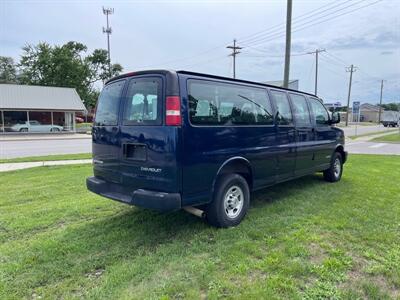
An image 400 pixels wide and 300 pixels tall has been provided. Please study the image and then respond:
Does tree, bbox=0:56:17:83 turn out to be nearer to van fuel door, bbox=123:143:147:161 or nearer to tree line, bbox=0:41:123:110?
tree line, bbox=0:41:123:110

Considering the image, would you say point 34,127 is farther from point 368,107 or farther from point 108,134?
point 368,107

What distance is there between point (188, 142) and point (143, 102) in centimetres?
84

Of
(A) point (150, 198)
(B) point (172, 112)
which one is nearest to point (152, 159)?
(A) point (150, 198)

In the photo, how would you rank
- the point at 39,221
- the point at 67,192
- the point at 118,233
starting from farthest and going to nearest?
the point at 67,192, the point at 39,221, the point at 118,233

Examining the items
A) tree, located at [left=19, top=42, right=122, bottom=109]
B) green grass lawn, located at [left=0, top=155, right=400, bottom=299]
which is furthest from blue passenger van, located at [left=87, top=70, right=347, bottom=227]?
tree, located at [left=19, top=42, right=122, bottom=109]

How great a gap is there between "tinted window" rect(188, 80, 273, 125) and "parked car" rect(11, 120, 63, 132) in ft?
114

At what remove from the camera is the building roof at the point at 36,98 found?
109 feet

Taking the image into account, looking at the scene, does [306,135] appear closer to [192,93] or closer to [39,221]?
[192,93]

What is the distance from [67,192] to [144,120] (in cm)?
387

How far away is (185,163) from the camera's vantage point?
151 inches

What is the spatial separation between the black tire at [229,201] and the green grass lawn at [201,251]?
163 millimetres

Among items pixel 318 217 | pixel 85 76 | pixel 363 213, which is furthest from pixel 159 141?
pixel 85 76

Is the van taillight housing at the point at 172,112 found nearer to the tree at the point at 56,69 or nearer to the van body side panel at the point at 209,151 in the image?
the van body side panel at the point at 209,151

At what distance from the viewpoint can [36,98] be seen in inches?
1389
